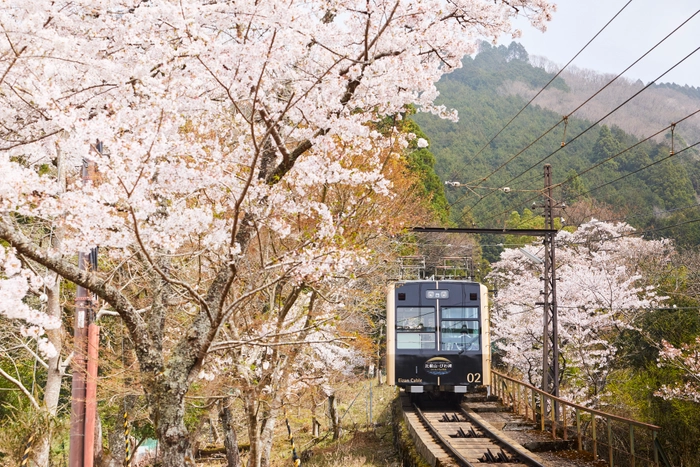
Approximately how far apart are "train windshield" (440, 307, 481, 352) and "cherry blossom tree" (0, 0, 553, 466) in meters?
7.12

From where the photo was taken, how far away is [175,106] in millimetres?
4629

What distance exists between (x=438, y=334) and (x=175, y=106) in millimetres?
9528

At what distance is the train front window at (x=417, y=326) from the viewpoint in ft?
42.8

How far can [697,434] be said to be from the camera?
12.5 meters

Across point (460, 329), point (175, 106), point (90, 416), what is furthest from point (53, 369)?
point (460, 329)

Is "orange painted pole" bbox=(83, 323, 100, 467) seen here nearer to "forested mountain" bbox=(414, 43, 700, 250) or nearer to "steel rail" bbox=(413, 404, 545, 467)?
"steel rail" bbox=(413, 404, 545, 467)

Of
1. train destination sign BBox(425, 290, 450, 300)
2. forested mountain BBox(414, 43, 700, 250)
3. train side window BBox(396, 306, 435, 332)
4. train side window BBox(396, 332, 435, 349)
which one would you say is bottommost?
train side window BBox(396, 332, 435, 349)

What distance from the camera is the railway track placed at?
8.68 m

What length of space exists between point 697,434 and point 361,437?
869 cm

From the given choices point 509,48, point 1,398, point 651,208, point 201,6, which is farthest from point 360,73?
point 509,48

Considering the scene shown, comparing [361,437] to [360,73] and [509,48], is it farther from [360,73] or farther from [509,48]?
[509,48]

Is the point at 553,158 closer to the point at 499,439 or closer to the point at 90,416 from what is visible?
the point at 499,439

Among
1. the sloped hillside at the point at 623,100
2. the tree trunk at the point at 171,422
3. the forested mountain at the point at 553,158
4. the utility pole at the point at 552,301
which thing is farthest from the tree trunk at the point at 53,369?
the sloped hillside at the point at 623,100

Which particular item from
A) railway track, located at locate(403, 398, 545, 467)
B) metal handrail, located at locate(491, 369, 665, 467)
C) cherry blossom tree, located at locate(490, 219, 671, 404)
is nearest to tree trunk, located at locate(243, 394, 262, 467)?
railway track, located at locate(403, 398, 545, 467)
